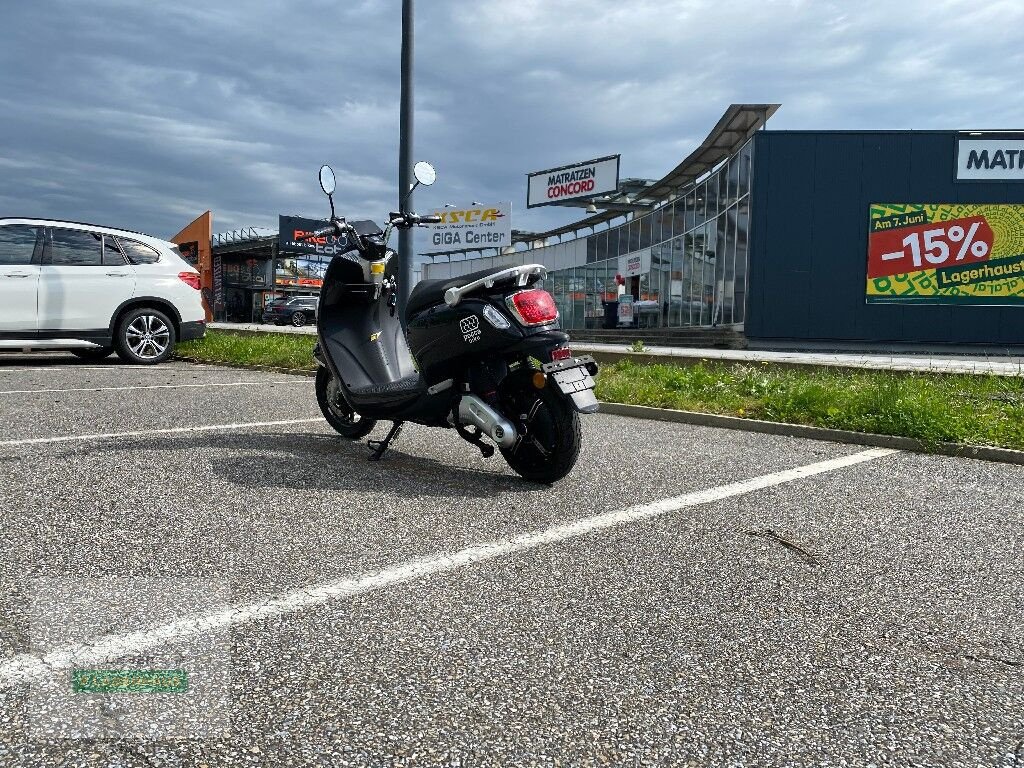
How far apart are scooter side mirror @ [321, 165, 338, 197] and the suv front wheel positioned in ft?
20.2

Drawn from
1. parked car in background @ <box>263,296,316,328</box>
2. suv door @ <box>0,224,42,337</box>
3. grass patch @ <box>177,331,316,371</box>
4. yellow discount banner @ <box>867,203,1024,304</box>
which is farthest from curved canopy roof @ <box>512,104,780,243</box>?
suv door @ <box>0,224,42,337</box>

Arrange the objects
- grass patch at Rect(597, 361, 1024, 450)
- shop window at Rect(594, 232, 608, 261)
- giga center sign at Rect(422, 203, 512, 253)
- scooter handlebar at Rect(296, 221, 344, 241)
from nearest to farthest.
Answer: scooter handlebar at Rect(296, 221, 344, 241)
grass patch at Rect(597, 361, 1024, 450)
shop window at Rect(594, 232, 608, 261)
giga center sign at Rect(422, 203, 512, 253)

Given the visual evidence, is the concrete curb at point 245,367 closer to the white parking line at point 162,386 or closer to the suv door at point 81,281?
the white parking line at point 162,386

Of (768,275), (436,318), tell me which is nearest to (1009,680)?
(436,318)

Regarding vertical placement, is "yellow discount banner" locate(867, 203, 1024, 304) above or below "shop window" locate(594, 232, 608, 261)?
below

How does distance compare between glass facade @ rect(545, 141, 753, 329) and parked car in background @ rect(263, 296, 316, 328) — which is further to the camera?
parked car in background @ rect(263, 296, 316, 328)

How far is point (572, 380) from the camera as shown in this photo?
13.9 ft

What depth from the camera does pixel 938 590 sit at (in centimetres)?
310

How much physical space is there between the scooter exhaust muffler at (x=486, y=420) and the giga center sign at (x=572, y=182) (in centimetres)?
4091

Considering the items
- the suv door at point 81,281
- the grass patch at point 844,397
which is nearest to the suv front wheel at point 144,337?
the suv door at point 81,281

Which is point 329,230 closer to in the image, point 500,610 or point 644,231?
point 500,610

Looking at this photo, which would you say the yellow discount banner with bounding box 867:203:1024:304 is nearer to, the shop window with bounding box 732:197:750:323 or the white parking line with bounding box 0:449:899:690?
the shop window with bounding box 732:197:750:323

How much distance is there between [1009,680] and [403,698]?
166cm

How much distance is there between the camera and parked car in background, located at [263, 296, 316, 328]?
41.1 meters
